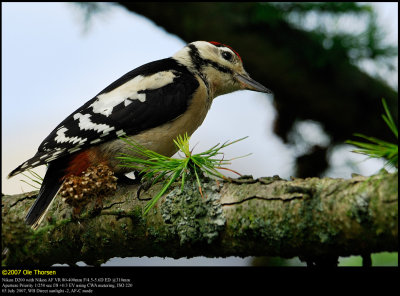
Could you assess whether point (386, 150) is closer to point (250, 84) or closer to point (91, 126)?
point (91, 126)

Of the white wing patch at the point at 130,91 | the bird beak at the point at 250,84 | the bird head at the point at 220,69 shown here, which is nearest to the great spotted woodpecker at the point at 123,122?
the white wing patch at the point at 130,91

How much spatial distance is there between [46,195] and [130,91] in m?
0.89

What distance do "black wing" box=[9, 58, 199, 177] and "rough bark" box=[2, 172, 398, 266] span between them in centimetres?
42

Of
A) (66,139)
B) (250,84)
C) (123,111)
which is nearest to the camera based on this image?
(66,139)

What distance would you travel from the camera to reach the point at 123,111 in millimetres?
2977

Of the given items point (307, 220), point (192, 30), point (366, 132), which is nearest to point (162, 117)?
point (307, 220)

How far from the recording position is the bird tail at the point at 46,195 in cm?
260

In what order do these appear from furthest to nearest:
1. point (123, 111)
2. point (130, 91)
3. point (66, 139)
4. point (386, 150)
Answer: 1. point (130, 91)
2. point (123, 111)
3. point (66, 139)
4. point (386, 150)

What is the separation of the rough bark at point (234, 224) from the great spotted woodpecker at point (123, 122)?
12.2 inches

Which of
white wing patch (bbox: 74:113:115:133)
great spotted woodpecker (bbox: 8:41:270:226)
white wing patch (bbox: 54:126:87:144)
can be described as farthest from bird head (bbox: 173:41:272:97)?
white wing patch (bbox: 54:126:87:144)

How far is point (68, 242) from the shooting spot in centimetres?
256

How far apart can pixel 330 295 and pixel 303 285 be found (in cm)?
11

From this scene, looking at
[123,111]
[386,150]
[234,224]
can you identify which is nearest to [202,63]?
[123,111]

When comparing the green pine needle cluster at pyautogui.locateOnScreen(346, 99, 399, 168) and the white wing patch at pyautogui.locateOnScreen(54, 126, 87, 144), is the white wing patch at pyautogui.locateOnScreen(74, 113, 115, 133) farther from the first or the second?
the green pine needle cluster at pyautogui.locateOnScreen(346, 99, 399, 168)
